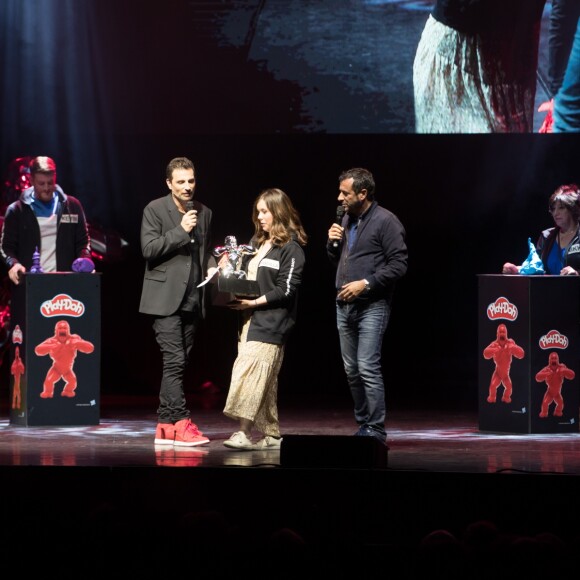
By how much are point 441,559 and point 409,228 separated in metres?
6.10

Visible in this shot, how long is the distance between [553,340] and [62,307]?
2830 millimetres

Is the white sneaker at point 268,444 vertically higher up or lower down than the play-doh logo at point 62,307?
lower down

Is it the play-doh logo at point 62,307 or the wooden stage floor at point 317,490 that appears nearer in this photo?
the wooden stage floor at point 317,490

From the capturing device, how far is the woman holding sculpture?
6.26m

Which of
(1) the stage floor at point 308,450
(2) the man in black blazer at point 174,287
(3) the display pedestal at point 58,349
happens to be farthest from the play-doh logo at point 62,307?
(2) the man in black blazer at point 174,287

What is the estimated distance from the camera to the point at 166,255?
21.3ft

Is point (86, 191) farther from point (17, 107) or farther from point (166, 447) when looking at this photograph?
point (166, 447)

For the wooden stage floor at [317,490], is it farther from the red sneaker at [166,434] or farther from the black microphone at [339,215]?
the black microphone at [339,215]

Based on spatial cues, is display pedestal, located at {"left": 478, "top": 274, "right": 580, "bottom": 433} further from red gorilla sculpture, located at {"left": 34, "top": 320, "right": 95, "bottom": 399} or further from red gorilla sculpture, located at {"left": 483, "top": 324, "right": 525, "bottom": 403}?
red gorilla sculpture, located at {"left": 34, "top": 320, "right": 95, "bottom": 399}

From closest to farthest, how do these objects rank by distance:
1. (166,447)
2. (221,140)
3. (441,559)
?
(441,559) → (166,447) → (221,140)

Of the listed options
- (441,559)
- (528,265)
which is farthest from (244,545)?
(528,265)

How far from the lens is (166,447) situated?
6.40m

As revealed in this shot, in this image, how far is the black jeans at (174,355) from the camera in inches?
255

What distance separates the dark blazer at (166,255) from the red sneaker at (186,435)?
1.91ft
